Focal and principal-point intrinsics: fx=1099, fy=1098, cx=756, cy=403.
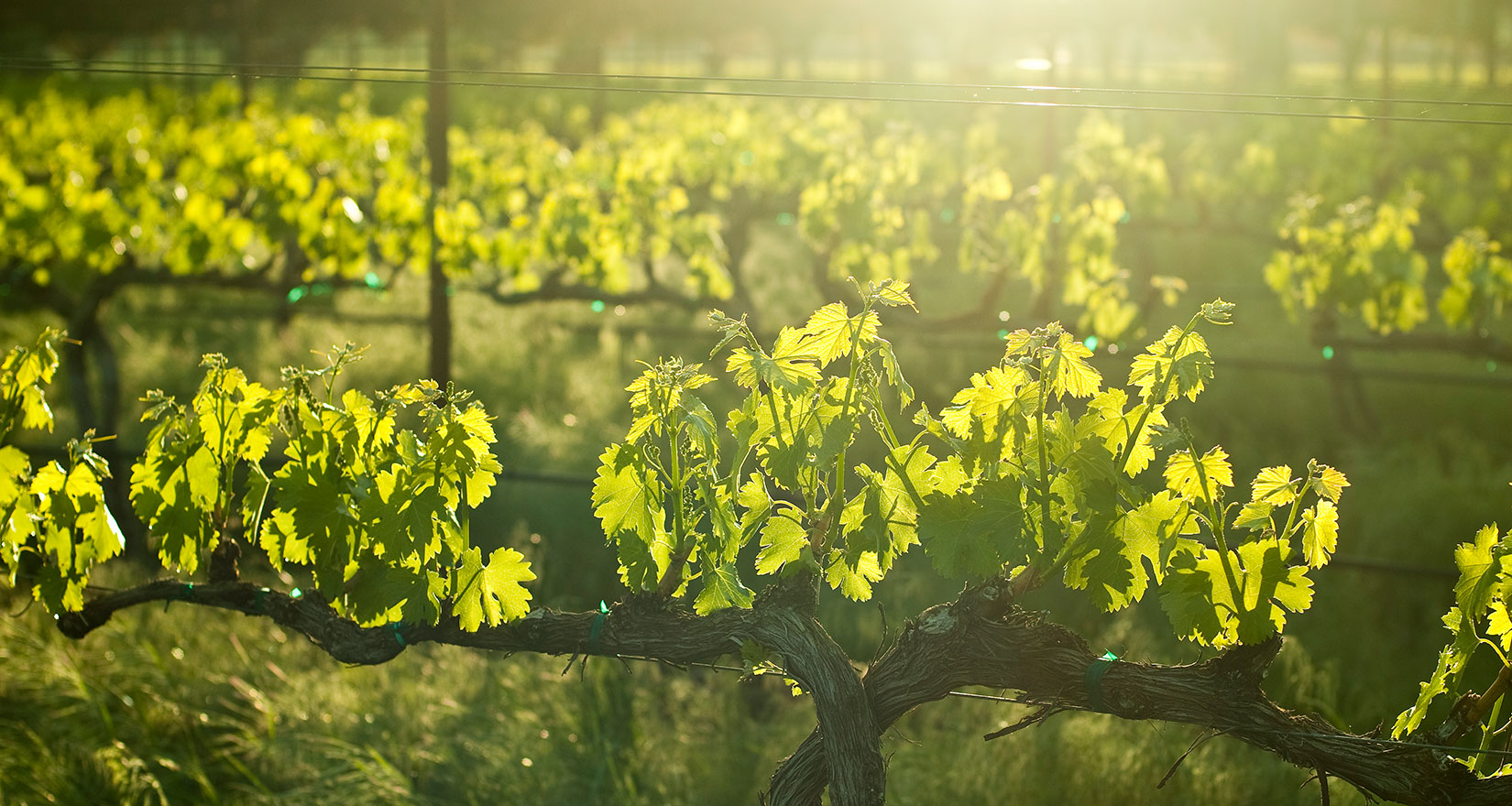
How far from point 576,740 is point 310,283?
4.05m

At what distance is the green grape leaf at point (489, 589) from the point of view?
2230mm

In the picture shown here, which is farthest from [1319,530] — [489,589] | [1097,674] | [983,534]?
[489,589]

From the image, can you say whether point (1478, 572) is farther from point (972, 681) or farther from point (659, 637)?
point (659, 637)

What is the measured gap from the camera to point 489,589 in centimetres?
224

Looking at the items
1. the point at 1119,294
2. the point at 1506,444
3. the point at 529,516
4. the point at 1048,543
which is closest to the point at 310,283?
the point at 529,516

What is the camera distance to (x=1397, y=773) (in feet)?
6.67

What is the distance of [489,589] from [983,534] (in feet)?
3.27

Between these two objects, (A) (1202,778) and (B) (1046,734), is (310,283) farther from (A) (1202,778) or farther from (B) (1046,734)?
(A) (1202,778)

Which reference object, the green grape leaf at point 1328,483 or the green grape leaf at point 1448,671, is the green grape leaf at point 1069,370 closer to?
the green grape leaf at point 1328,483

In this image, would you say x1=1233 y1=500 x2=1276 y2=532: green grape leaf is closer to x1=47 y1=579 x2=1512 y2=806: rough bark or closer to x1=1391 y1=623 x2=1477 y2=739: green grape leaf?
x1=47 y1=579 x2=1512 y2=806: rough bark

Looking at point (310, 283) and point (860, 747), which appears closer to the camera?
point (860, 747)

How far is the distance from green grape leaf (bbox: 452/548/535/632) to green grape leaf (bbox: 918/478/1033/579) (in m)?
0.82

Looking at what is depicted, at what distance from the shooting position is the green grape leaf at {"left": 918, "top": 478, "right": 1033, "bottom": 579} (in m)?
2.05

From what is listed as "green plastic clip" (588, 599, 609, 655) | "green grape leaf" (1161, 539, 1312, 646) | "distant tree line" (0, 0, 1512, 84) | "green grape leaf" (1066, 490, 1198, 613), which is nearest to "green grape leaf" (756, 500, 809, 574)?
"green plastic clip" (588, 599, 609, 655)
